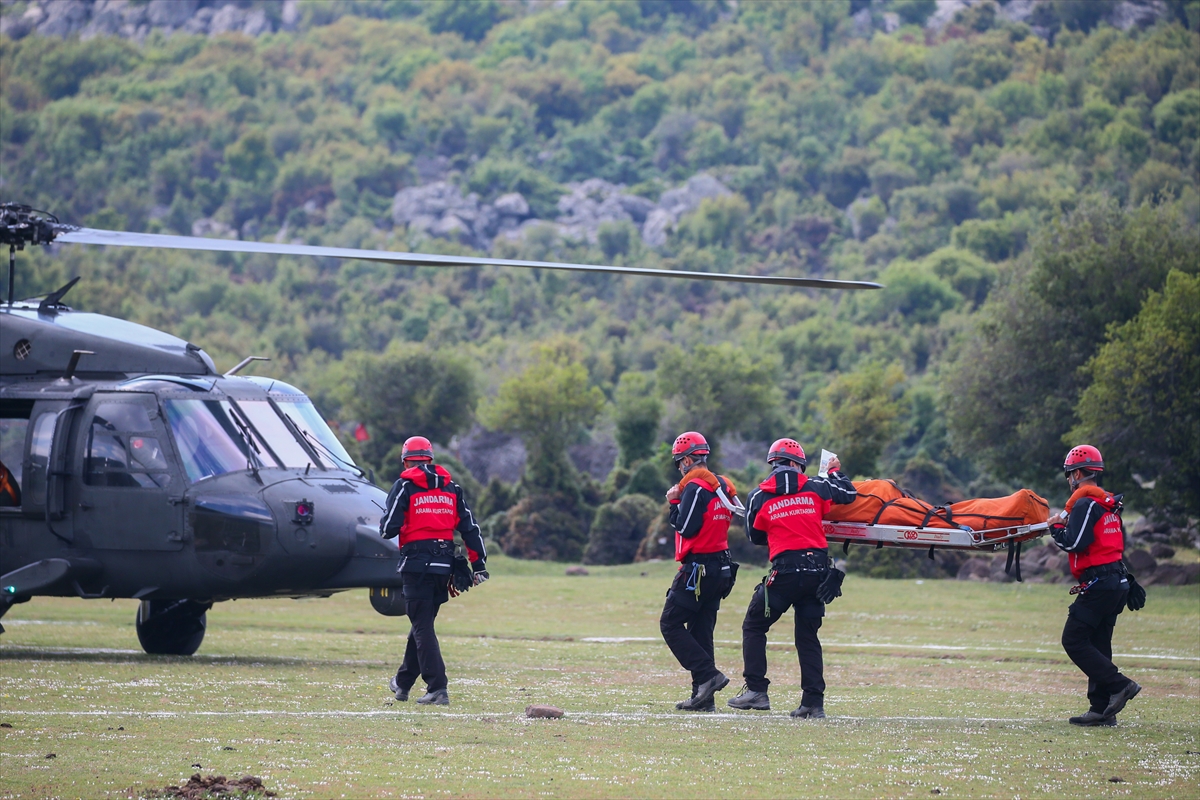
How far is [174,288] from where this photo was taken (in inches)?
5443

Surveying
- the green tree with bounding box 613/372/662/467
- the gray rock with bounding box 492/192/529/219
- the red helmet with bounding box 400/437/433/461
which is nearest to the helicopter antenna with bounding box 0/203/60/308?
the red helmet with bounding box 400/437/433/461

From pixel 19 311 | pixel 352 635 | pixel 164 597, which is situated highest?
pixel 19 311

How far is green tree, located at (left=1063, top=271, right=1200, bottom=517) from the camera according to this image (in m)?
32.3

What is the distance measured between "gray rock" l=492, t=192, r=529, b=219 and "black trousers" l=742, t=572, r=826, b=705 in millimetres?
156356

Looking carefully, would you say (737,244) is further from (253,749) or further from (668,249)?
(253,749)

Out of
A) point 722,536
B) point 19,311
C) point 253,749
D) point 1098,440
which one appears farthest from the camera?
point 1098,440

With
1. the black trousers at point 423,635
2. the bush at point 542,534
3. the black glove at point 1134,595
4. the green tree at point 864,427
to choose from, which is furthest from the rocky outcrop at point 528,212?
the black glove at point 1134,595

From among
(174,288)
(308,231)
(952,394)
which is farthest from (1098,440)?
(308,231)

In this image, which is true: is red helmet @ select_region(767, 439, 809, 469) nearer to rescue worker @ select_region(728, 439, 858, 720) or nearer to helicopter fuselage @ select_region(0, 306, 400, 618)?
rescue worker @ select_region(728, 439, 858, 720)

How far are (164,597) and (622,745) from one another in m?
6.85

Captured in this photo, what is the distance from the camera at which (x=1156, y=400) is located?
32.4 m

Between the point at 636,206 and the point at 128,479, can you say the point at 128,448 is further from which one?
the point at 636,206

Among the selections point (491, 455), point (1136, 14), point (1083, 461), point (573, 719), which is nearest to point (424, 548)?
point (573, 719)

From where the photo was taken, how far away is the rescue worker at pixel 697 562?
1161 centimetres
